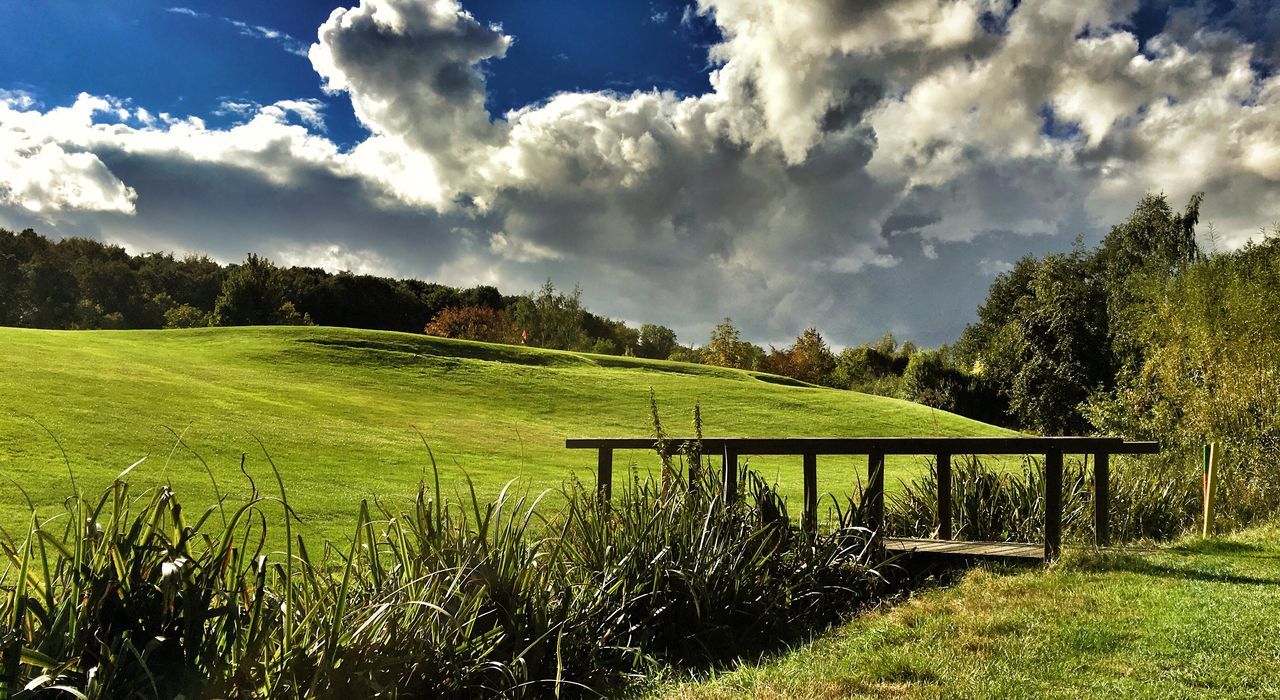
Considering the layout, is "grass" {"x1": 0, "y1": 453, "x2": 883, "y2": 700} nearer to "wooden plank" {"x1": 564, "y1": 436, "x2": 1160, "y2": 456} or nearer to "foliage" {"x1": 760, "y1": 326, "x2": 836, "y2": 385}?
"wooden plank" {"x1": 564, "y1": 436, "x2": 1160, "y2": 456}

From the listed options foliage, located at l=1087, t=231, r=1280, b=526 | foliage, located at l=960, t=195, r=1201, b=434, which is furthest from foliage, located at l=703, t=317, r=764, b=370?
foliage, located at l=1087, t=231, r=1280, b=526

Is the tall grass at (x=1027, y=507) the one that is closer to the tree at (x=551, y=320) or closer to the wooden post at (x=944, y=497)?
the wooden post at (x=944, y=497)

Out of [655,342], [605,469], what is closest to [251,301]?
[655,342]

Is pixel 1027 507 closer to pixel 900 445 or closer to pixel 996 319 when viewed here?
pixel 900 445

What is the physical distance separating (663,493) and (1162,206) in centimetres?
3945

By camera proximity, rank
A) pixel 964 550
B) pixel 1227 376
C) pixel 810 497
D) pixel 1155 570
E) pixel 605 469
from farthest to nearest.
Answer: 1. pixel 1227 376
2. pixel 605 469
3. pixel 810 497
4. pixel 964 550
5. pixel 1155 570

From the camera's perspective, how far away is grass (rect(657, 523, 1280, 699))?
423 centimetres

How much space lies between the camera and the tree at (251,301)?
5162 centimetres

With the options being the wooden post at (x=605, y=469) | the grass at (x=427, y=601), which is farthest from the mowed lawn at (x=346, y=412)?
the wooden post at (x=605, y=469)

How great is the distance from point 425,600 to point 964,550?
4.92 m

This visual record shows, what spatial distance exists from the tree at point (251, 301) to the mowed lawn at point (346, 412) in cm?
1777

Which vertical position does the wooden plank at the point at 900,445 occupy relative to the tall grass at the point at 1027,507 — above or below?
above

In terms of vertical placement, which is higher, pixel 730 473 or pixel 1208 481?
pixel 730 473

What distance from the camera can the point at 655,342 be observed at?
67.5 meters
